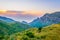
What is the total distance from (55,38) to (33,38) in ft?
65.3

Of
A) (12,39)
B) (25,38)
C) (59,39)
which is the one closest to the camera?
(25,38)

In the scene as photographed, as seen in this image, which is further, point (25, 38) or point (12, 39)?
point (12, 39)

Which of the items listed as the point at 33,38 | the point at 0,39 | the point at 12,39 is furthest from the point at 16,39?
the point at 0,39

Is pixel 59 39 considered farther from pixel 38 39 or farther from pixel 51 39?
pixel 38 39

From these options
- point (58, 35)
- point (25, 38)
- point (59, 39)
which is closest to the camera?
point (25, 38)

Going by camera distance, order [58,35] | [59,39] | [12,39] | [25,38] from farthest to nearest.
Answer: [58,35] → [59,39] → [12,39] → [25,38]

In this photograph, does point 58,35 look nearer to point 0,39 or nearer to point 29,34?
point 29,34

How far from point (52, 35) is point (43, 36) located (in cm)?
969

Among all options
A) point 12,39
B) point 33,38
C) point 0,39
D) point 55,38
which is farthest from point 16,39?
point 55,38

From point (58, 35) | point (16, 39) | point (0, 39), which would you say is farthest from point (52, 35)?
point (0, 39)

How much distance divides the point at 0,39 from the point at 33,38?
107 feet

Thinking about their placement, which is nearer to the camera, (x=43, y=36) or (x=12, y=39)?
(x=12, y=39)

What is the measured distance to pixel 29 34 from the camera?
120 meters

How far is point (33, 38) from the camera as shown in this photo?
4675 inches
